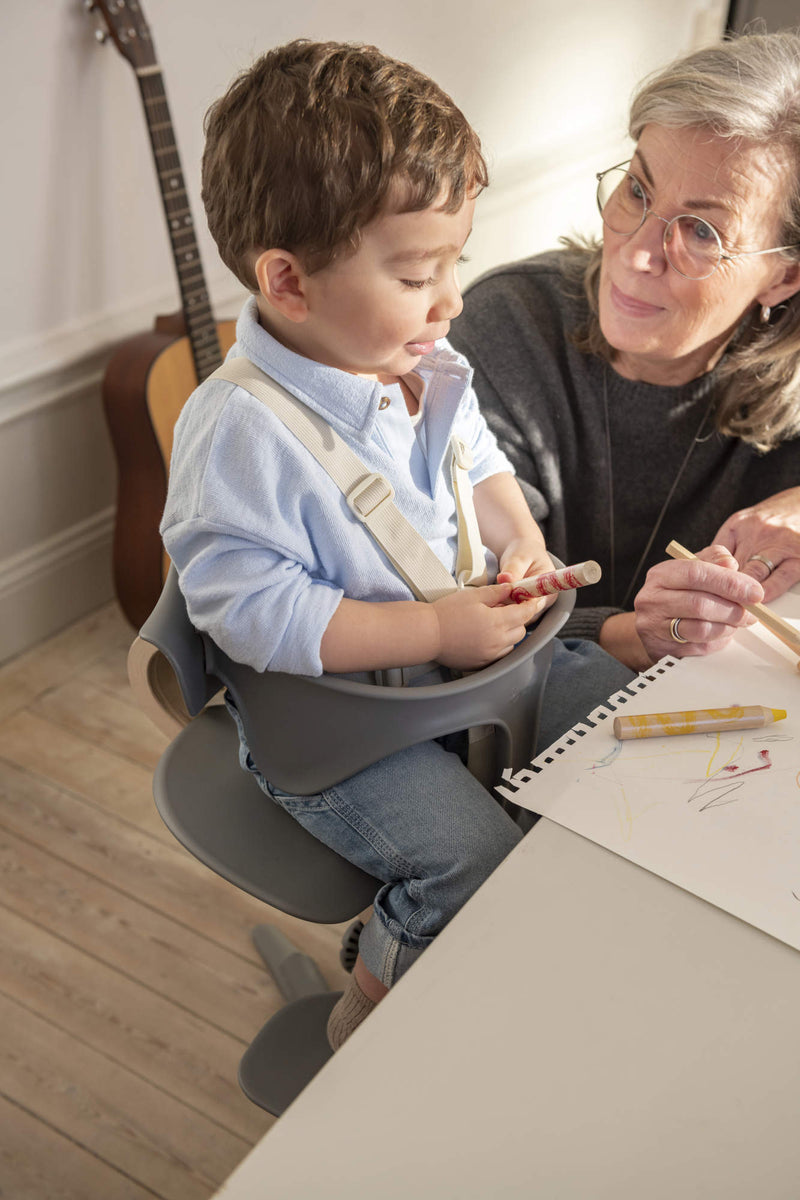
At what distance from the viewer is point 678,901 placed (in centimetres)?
74

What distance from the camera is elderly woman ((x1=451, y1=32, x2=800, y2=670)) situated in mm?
1191

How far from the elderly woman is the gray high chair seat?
8.1 inches

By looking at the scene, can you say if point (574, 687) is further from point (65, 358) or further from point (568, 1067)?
point (65, 358)

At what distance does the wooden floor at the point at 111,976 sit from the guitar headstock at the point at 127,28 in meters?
1.29

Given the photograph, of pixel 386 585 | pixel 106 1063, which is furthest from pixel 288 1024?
pixel 386 585

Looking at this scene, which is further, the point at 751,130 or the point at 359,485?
the point at 751,130

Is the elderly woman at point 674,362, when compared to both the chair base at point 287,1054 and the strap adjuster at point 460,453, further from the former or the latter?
the chair base at point 287,1054

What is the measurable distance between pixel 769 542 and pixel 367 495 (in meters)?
0.47

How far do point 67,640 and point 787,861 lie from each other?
6.38 feet

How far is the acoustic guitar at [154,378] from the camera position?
7.07 ft

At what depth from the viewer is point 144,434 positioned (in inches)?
87.0

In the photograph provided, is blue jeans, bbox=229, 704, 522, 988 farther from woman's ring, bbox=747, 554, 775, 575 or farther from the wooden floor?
the wooden floor


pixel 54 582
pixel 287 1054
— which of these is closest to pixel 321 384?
pixel 287 1054

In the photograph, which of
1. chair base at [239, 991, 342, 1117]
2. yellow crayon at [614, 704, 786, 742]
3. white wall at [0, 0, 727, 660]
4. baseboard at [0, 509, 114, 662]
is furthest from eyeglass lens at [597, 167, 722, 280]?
baseboard at [0, 509, 114, 662]
